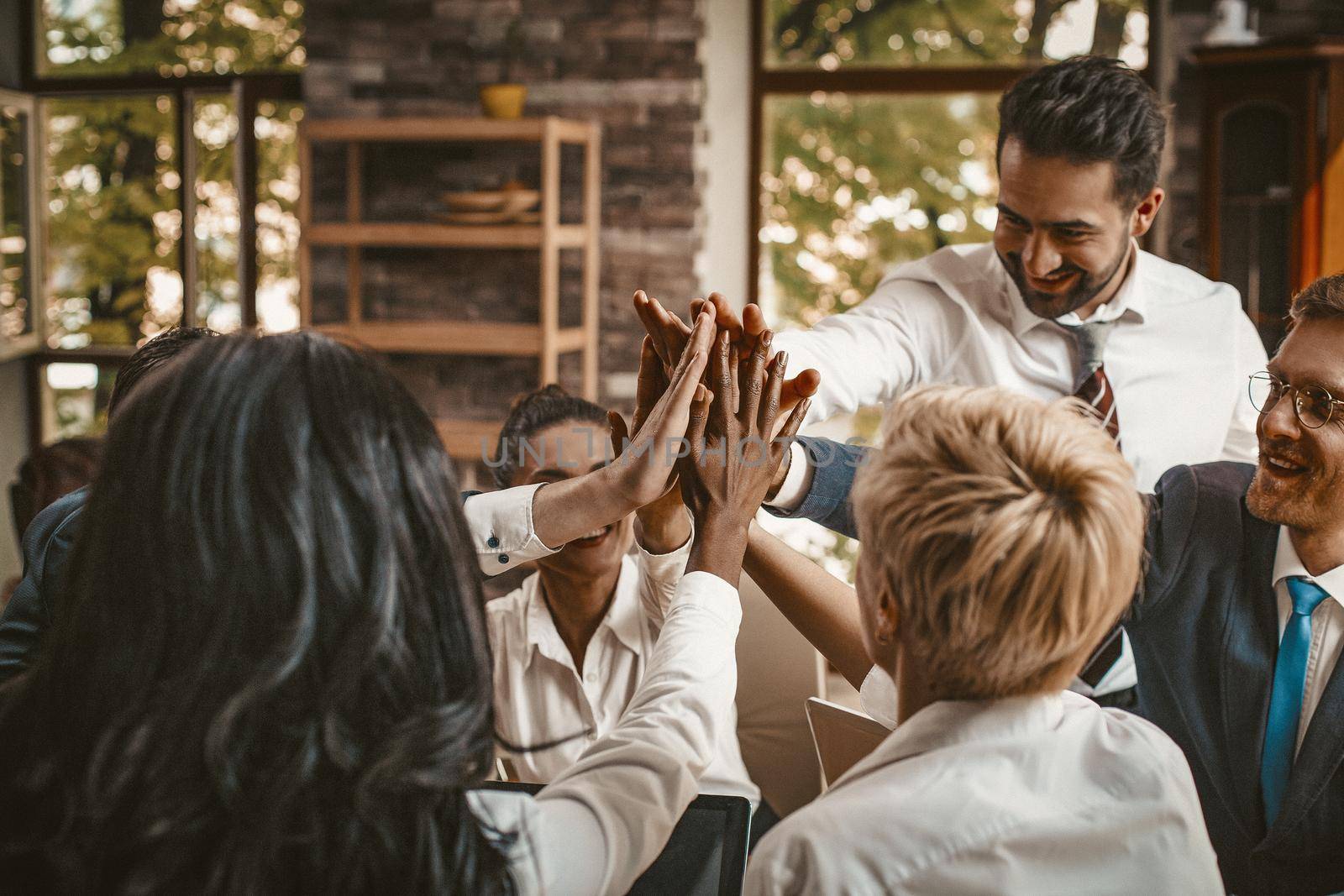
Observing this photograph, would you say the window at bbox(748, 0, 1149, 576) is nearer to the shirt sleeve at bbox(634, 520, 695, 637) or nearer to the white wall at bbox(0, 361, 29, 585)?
the shirt sleeve at bbox(634, 520, 695, 637)

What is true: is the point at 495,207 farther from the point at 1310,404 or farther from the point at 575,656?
the point at 1310,404

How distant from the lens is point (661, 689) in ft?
3.26

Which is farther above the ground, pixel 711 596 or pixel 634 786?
pixel 711 596

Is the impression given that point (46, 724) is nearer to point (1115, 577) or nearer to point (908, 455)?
point (908, 455)

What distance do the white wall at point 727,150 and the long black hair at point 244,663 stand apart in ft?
9.59

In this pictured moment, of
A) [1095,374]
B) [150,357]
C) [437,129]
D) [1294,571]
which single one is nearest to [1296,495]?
[1294,571]

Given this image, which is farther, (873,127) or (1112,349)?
(873,127)

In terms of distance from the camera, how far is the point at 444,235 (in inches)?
139

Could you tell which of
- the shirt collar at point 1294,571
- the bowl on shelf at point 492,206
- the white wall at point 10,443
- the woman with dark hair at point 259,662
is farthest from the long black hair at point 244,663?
the white wall at point 10,443

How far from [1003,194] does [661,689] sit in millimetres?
1094

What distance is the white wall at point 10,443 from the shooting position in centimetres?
429

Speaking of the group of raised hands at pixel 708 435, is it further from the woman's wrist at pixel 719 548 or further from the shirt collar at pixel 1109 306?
the shirt collar at pixel 1109 306

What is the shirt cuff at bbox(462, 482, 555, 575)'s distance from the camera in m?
1.32

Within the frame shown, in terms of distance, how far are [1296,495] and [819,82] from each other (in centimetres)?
272
